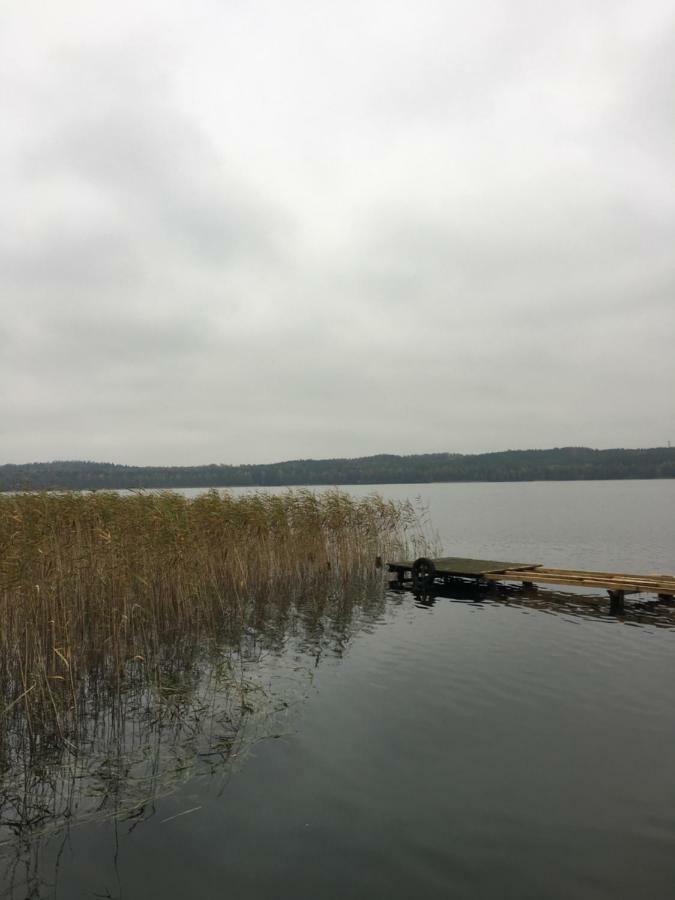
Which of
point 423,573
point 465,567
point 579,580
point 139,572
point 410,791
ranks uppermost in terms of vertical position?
point 139,572

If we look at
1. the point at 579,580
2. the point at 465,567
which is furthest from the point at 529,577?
the point at 465,567

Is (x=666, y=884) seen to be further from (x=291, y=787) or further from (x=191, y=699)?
(x=191, y=699)

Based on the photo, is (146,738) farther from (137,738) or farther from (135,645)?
(135,645)

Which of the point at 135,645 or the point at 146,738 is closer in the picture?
the point at 146,738

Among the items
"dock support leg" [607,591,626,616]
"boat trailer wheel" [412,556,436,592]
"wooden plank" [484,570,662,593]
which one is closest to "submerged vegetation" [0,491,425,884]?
"boat trailer wheel" [412,556,436,592]

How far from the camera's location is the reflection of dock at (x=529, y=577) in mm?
19594

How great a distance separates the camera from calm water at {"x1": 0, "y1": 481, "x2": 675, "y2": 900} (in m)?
6.20

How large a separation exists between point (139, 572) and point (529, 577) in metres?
14.6

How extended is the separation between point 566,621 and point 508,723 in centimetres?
880

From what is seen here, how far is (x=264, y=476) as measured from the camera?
143 meters

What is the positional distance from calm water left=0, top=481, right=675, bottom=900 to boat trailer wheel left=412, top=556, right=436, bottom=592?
10066mm

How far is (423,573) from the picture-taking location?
83.4ft

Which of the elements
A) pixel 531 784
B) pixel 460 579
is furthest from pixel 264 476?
pixel 531 784

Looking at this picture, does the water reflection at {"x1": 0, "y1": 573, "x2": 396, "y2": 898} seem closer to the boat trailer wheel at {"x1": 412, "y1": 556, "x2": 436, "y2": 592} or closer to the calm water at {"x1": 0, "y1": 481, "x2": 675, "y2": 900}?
the calm water at {"x1": 0, "y1": 481, "x2": 675, "y2": 900}
